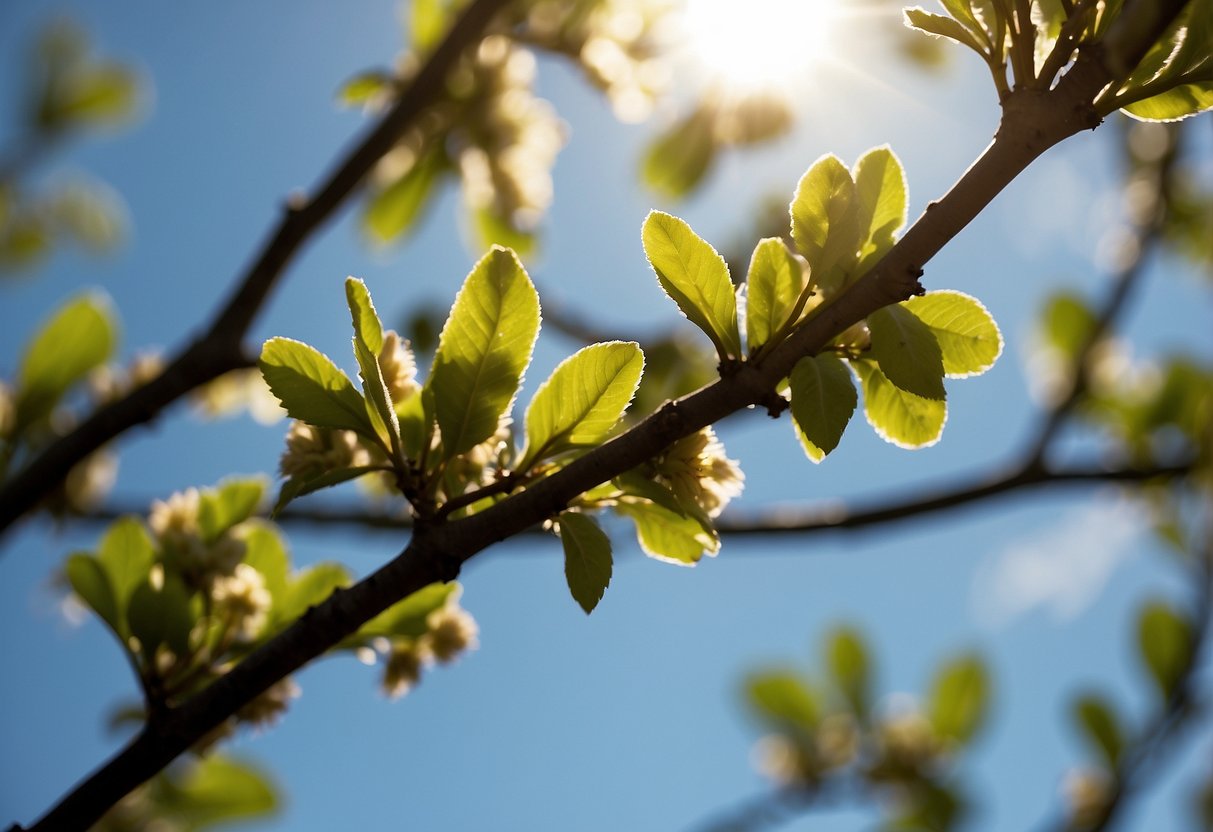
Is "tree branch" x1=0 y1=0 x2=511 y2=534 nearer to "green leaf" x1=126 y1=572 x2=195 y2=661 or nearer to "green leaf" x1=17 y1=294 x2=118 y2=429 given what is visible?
"green leaf" x1=17 y1=294 x2=118 y2=429

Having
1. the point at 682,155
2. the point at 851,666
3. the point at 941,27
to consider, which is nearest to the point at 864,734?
the point at 851,666

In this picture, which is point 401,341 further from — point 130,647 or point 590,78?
point 590,78

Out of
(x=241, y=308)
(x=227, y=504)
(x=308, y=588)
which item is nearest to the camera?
(x=308, y=588)

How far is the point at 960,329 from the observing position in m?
1.29

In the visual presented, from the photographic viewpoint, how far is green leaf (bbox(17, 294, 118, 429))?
2.44 m

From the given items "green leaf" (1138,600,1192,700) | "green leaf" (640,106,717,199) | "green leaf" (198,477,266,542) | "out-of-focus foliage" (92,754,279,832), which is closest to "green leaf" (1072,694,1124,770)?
"green leaf" (1138,600,1192,700)

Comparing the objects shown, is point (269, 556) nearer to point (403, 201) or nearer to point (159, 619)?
point (159, 619)

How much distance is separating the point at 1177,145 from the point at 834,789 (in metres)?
2.81

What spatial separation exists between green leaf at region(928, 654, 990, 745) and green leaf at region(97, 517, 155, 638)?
345 cm

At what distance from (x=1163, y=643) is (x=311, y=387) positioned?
12.1 ft

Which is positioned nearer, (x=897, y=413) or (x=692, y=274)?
(x=692, y=274)

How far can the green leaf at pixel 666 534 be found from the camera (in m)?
1.33

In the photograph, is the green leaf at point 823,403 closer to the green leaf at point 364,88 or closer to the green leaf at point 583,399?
the green leaf at point 583,399

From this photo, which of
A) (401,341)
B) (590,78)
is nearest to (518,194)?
(590,78)
